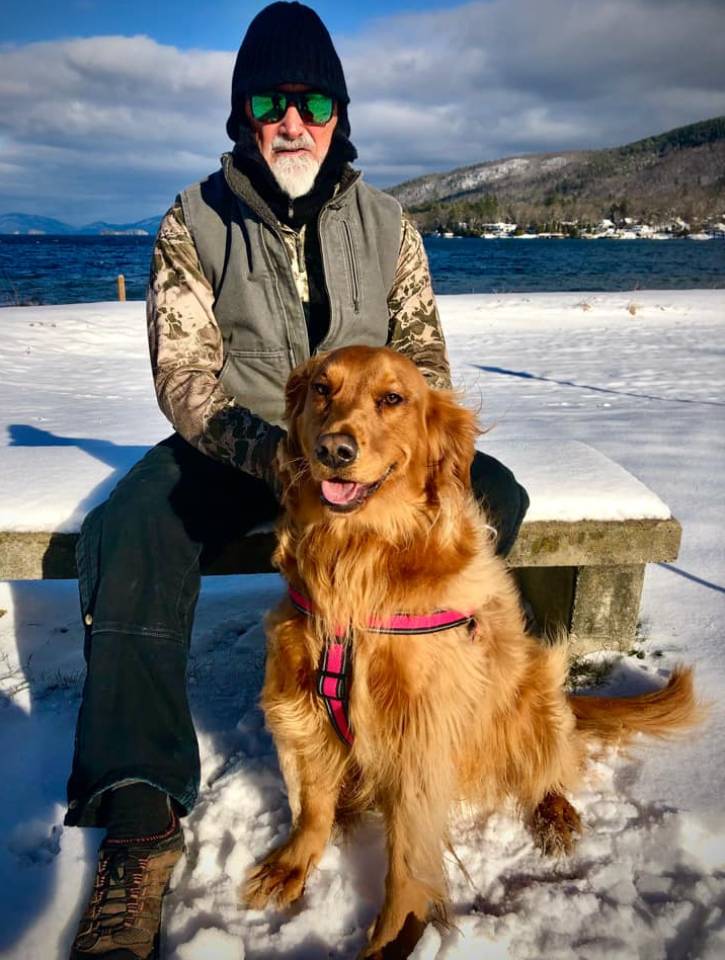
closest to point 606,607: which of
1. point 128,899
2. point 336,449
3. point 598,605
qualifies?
point 598,605

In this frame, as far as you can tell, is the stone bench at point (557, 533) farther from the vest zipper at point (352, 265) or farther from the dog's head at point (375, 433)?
the vest zipper at point (352, 265)

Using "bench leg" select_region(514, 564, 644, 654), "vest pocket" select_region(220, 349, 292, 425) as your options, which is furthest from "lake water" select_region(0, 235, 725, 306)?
"bench leg" select_region(514, 564, 644, 654)

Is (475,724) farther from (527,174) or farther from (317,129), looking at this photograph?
(527,174)

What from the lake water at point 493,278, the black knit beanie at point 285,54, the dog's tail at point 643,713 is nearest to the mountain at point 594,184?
the lake water at point 493,278

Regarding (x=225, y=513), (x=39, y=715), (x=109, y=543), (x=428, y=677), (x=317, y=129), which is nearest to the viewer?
(x=428, y=677)

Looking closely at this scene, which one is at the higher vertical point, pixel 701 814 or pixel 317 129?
pixel 317 129

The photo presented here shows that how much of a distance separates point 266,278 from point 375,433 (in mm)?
1134

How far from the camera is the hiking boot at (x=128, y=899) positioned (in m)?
1.69

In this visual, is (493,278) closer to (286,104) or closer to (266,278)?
(286,104)

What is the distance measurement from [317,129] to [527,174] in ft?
569

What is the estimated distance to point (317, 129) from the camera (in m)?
2.85

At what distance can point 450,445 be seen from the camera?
2086 mm

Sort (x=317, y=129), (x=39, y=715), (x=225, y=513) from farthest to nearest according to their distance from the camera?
(x=317, y=129)
(x=39, y=715)
(x=225, y=513)

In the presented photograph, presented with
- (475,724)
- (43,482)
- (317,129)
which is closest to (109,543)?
(43,482)
